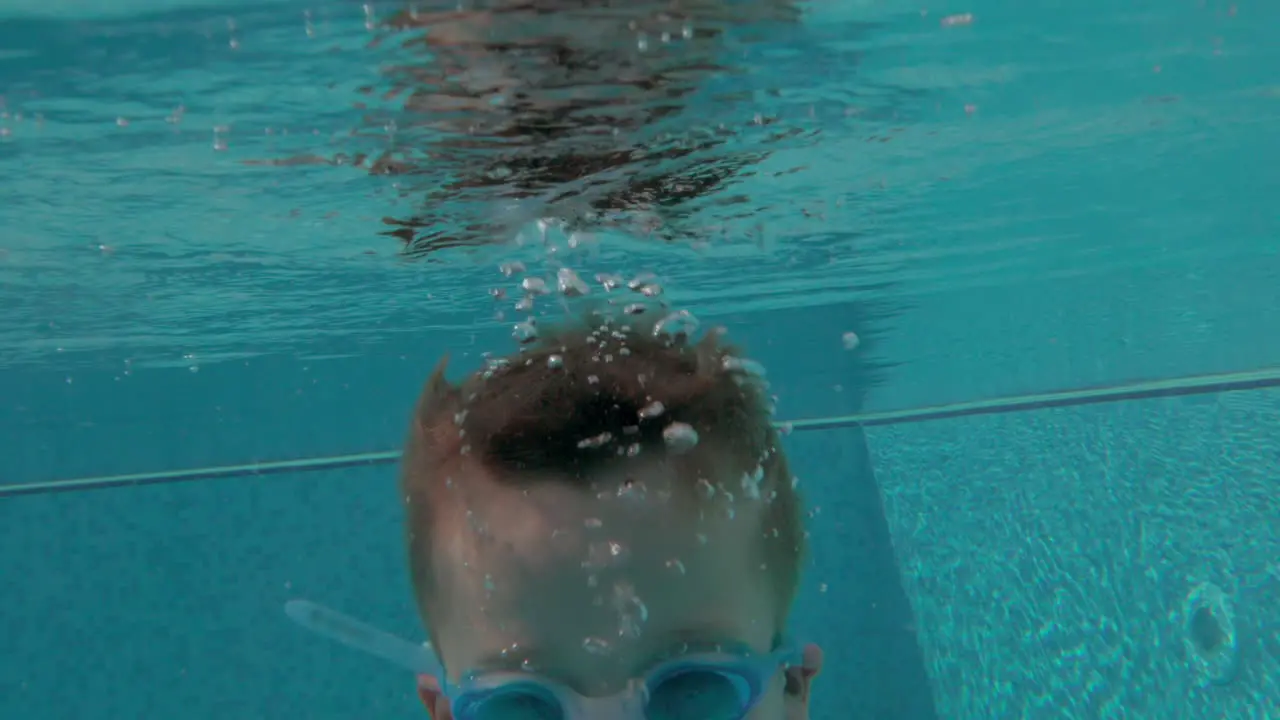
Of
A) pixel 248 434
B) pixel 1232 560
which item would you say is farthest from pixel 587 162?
pixel 248 434

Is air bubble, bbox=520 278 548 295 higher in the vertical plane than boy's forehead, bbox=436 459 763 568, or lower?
lower

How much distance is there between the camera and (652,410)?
3928 millimetres

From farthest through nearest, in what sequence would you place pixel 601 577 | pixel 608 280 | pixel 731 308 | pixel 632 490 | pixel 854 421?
pixel 854 421, pixel 731 308, pixel 608 280, pixel 632 490, pixel 601 577

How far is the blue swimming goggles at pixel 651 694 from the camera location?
11.9 ft

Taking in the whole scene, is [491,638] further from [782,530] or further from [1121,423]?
[1121,423]

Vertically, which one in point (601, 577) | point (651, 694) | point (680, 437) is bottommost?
point (651, 694)

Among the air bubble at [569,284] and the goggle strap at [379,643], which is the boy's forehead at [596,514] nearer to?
the goggle strap at [379,643]

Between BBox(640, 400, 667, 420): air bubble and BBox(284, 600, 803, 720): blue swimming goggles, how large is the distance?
909 mm

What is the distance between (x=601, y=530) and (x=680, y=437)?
517 mm

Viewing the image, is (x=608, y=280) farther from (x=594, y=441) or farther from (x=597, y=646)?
(x=597, y=646)

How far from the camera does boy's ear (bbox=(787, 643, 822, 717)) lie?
4176mm

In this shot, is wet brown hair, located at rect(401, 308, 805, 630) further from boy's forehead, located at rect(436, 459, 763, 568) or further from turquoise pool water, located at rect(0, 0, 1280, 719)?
turquoise pool water, located at rect(0, 0, 1280, 719)

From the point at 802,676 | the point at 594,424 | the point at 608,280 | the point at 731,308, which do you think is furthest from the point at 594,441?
the point at 731,308

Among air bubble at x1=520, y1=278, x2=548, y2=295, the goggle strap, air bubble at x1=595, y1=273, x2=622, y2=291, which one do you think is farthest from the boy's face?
air bubble at x1=520, y1=278, x2=548, y2=295
